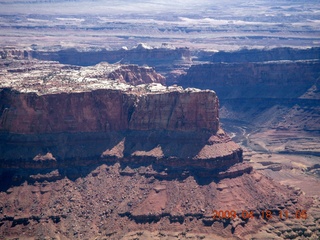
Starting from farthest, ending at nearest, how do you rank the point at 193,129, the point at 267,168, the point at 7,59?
the point at 7,59 → the point at 267,168 → the point at 193,129

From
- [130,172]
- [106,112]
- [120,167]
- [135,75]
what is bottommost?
[130,172]

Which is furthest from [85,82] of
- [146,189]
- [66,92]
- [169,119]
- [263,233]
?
[263,233]

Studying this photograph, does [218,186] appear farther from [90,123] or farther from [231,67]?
[231,67]

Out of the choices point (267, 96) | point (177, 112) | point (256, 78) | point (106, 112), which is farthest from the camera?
point (256, 78)

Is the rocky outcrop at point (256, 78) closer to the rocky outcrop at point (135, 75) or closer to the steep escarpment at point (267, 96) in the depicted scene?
the steep escarpment at point (267, 96)

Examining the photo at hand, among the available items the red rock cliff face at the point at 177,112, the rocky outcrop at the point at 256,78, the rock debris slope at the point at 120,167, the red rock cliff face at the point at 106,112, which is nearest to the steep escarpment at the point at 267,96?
the rocky outcrop at the point at 256,78

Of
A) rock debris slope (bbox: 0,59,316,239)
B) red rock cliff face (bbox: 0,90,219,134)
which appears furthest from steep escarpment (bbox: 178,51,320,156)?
rock debris slope (bbox: 0,59,316,239)

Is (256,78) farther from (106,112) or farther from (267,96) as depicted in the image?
(106,112)

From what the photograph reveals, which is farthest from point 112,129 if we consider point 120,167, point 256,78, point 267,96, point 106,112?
point 256,78

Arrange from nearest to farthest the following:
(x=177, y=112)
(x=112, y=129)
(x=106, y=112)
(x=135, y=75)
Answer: (x=177, y=112)
(x=106, y=112)
(x=112, y=129)
(x=135, y=75)
